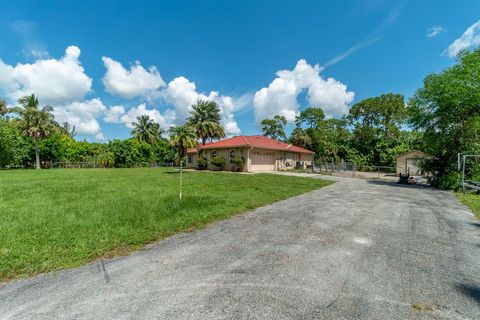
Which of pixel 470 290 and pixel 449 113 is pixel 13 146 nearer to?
pixel 470 290

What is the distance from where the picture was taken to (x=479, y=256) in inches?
140

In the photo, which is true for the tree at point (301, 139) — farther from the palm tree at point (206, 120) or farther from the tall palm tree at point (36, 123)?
the tall palm tree at point (36, 123)

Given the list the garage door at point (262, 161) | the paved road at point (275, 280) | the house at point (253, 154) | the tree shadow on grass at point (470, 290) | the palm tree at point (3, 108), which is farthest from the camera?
the palm tree at point (3, 108)

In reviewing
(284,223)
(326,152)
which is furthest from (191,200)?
(326,152)

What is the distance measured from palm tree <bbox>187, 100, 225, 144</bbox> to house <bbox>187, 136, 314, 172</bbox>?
16.1ft

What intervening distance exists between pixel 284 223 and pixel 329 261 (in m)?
1.98

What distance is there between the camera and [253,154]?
75.6ft

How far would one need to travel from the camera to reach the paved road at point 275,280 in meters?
2.21

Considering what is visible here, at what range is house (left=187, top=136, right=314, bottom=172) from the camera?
22516mm

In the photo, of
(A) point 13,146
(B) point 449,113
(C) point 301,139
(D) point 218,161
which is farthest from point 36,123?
(B) point 449,113

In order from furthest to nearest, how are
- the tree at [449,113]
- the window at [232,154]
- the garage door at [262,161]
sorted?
1. the window at [232,154]
2. the garage door at [262,161]
3. the tree at [449,113]

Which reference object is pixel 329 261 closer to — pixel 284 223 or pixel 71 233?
pixel 284 223

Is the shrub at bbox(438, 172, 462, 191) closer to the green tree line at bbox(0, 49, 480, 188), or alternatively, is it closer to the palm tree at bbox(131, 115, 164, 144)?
the green tree line at bbox(0, 49, 480, 188)

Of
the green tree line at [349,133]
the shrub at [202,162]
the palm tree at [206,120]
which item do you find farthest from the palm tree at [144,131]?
the shrub at [202,162]
